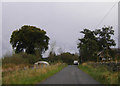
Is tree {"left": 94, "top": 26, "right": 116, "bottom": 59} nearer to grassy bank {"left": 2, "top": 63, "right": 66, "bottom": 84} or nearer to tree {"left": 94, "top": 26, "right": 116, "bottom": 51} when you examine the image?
tree {"left": 94, "top": 26, "right": 116, "bottom": 51}

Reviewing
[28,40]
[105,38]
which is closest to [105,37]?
[105,38]

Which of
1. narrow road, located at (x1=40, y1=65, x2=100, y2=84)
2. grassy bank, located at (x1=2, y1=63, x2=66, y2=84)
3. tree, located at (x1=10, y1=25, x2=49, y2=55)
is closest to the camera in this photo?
grassy bank, located at (x1=2, y1=63, x2=66, y2=84)

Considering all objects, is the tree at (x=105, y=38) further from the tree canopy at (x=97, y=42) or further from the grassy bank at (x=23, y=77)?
the grassy bank at (x=23, y=77)

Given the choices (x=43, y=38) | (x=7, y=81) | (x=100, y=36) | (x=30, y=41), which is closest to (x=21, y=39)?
(x=30, y=41)

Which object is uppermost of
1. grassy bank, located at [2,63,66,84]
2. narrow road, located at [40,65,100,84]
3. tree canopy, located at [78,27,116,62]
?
tree canopy, located at [78,27,116,62]

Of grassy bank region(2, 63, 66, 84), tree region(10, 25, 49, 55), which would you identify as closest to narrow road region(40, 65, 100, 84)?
grassy bank region(2, 63, 66, 84)

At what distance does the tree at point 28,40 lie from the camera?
5028cm

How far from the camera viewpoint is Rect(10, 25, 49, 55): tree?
50.3 metres

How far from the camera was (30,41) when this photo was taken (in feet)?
166

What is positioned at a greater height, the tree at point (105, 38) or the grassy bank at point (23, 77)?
the tree at point (105, 38)

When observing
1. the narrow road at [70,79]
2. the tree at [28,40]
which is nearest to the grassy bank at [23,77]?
the narrow road at [70,79]

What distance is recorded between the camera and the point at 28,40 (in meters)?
50.1

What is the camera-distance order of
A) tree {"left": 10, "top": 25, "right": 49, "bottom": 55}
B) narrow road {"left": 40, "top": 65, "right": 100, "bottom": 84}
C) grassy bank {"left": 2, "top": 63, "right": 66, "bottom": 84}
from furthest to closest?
tree {"left": 10, "top": 25, "right": 49, "bottom": 55}, narrow road {"left": 40, "top": 65, "right": 100, "bottom": 84}, grassy bank {"left": 2, "top": 63, "right": 66, "bottom": 84}

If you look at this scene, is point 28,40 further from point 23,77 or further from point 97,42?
point 23,77
